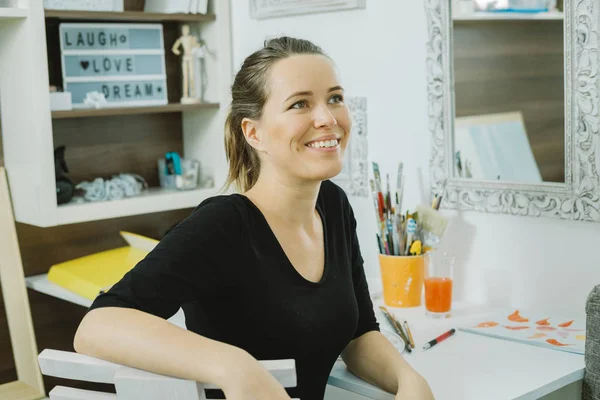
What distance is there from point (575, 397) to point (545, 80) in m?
0.71

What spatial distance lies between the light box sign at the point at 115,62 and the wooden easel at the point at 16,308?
375mm

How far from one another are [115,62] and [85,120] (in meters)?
0.23

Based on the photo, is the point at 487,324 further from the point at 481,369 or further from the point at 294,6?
the point at 294,6

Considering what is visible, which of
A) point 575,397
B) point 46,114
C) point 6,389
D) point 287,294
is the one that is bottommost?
point 6,389

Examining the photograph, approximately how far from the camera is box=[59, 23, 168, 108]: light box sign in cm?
245

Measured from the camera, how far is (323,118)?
139 cm

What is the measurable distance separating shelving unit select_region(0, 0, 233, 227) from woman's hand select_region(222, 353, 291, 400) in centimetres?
139

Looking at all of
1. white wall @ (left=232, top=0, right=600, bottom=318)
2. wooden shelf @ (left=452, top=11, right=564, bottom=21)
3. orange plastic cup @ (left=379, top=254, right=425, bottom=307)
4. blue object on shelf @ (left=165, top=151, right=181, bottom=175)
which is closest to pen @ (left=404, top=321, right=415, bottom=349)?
orange plastic cup @ (left=379, top=254, right=425, bottom=307)

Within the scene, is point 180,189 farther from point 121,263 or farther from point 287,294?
point 287,294

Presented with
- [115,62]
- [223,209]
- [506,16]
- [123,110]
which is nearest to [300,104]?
[223,209]

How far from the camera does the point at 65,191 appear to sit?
2381 millimetres

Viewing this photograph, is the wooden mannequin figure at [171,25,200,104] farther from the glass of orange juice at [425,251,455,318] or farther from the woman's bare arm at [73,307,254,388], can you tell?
the woman's bare arm at [73,307,254,388]

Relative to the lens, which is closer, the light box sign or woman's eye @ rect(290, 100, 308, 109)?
woman's eye @ rect(290, 100, 308, 109)

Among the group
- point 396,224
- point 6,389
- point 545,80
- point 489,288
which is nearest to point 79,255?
point 6,389
